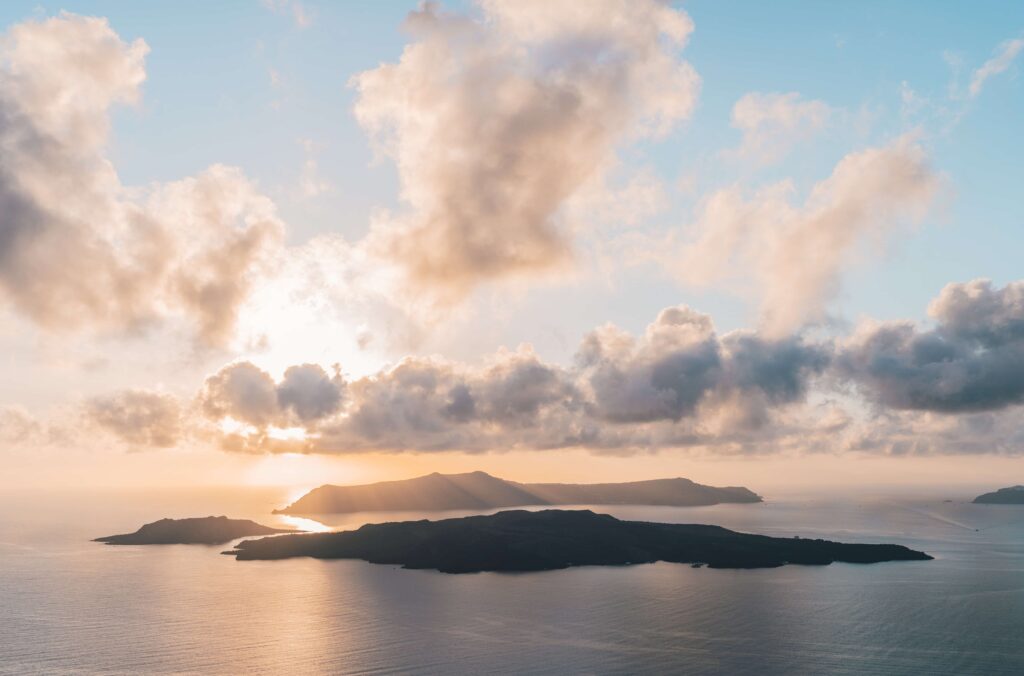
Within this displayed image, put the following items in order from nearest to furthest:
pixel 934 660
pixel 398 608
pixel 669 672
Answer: pixel 669 672 → pixel 934 660 → pixel 398 608

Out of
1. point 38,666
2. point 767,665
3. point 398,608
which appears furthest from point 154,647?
point 767,665

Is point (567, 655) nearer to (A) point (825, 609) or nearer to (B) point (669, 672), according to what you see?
(B) point (669, 672)

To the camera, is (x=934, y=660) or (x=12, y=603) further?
(x=12, y=603)

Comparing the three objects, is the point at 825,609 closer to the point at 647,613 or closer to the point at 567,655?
the point at 647,613

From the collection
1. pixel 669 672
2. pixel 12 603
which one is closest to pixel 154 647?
pixel 12 603

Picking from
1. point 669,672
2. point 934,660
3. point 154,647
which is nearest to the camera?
point 669,672

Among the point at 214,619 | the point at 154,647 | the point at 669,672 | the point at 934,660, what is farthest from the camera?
the point at 214,619

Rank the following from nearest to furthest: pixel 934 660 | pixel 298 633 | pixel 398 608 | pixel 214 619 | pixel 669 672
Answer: pixel 669 672, pixel 934 660, pixel 298 633, pixel 214 619, pixel 398 608

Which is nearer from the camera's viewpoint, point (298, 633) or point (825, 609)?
point (298, 633)
